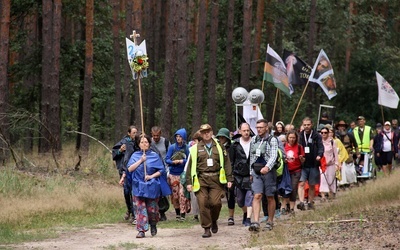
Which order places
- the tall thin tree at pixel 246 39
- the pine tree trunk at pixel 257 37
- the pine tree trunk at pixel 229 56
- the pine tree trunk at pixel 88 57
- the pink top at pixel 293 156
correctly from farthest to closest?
the pine tree trunk at pixel 257 37, the pine tree trunk at pixel 229 56, the tall thin tree at pixel 246 39, the pine tree trunk at pixel 88 57, the pink top at pixel 293 156

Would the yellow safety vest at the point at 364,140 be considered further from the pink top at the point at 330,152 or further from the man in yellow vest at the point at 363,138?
the pink top at the point at 330,152

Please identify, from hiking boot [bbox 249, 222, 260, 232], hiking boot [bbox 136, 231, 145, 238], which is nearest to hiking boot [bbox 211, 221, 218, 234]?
hiking boot [bbox 249, 222, 260, 232]

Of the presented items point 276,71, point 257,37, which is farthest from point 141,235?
point 257,37

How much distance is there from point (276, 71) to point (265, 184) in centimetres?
1154

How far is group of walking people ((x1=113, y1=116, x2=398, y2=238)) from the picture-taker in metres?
15.7

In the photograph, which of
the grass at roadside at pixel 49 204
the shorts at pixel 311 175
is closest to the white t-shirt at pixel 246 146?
the grass at roadside at pixel 49 204

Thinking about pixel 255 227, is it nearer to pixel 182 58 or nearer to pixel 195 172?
pixel 195 172

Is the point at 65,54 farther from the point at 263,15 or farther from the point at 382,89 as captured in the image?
the point at 382,89

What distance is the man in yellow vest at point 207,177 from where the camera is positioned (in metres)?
15.6

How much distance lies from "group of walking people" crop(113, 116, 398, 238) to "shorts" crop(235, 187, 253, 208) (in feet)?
0.06

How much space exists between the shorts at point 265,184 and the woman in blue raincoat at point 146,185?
146cm

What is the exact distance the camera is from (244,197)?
17.3m

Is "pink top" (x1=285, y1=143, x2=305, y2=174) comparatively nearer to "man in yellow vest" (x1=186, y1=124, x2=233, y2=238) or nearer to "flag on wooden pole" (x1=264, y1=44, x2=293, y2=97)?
"man in yellow vest" (x1=186, y1=124, x2=233, y2=238)

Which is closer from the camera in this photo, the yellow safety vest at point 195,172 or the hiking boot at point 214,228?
the yellow safety vest at point 195,172
